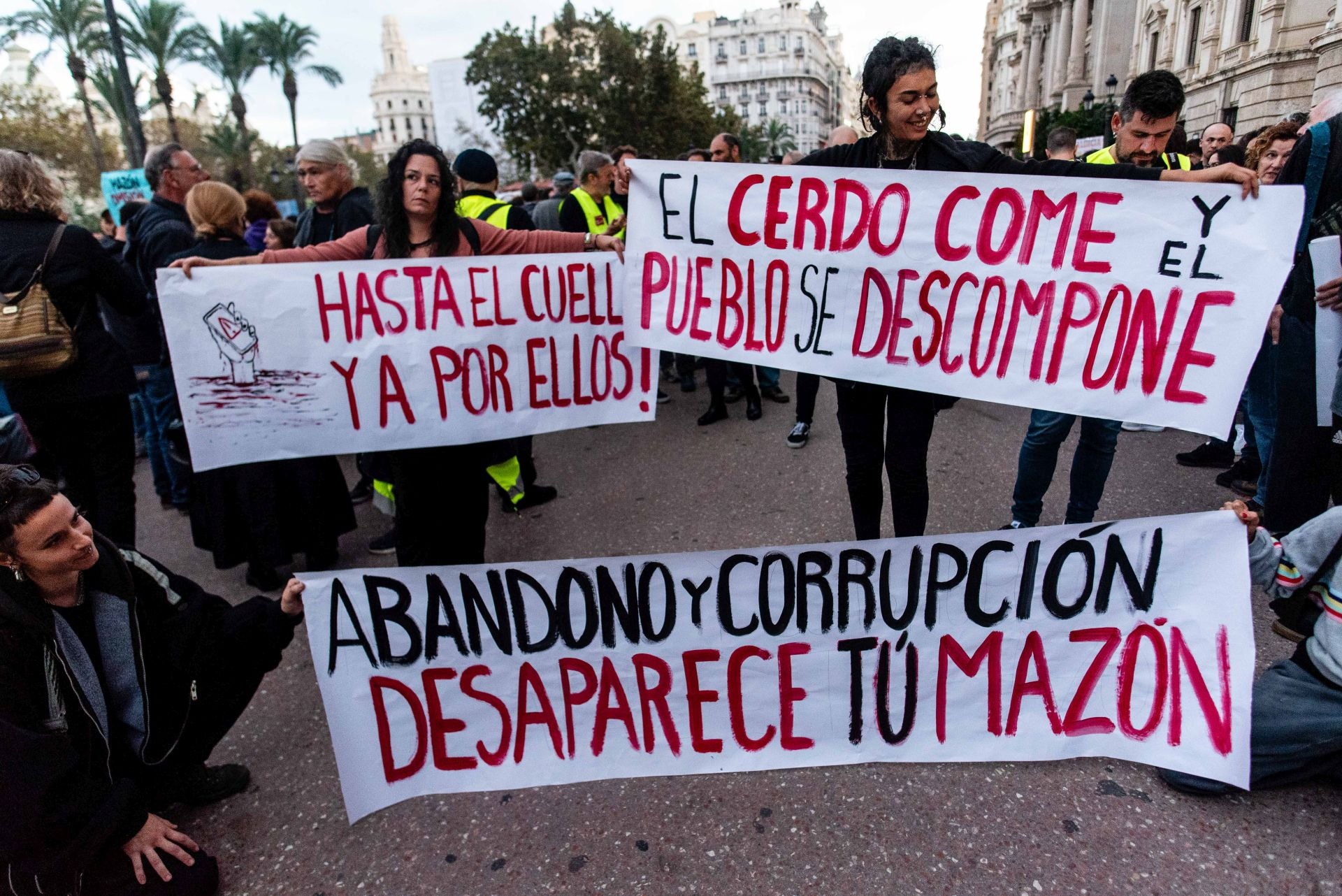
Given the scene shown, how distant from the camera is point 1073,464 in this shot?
3.14m

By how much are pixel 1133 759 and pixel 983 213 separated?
1505 millimetres

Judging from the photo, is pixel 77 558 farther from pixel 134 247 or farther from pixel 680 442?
pixel 680 442

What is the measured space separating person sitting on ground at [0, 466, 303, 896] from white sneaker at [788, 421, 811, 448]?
3319 mm

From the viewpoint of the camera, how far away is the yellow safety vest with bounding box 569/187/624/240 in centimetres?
532

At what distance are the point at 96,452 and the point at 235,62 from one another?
130ft

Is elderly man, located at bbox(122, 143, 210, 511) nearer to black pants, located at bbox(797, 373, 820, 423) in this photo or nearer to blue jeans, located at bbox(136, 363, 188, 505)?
blue jeans, located at bbox(136, 363, 188, 505)

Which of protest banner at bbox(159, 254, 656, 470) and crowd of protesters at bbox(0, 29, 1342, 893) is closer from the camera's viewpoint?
crowd of protesters at bbox(0, 29, 1342, 893)

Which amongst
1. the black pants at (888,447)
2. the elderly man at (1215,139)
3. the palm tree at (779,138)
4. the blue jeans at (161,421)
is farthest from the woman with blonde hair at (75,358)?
the palm tree at (779,138)

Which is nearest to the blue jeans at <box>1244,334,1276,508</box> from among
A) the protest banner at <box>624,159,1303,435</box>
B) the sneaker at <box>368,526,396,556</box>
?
the protest banner at <box>624,159,1303,435</box>

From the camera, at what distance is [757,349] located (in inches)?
91.4

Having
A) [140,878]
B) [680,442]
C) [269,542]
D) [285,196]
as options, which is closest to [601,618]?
[140,878]

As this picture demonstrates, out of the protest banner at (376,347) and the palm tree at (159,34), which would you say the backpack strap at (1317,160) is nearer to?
the protest banner at (376,347)

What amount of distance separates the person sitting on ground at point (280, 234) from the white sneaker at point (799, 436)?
11.6 ft

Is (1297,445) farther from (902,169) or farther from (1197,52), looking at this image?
(1197,52)
